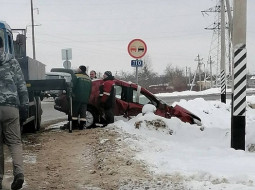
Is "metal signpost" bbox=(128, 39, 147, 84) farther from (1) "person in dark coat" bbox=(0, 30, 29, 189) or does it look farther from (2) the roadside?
(1) "person in dark coat" bbox=(0, 30, 29, 189)

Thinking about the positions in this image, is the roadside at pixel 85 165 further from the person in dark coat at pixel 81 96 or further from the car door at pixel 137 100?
the car door at pixel 137 100

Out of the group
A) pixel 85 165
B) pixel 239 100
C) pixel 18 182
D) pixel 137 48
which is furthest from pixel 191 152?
pixel 137 48

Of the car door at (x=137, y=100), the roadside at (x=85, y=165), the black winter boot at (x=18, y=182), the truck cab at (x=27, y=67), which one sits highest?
the truck cab at (x=27, y=67)

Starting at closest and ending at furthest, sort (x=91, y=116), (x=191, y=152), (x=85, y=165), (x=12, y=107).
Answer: (x=12, y=107), (x=85, y=165), (x=191, y=152), (x=91, y=116)

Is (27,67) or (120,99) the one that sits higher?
(27,67)

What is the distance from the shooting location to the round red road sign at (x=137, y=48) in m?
13.5

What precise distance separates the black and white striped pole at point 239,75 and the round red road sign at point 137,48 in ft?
18.0

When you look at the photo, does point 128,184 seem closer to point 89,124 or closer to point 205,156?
point 205,156

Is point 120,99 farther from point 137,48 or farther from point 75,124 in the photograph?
point 137,48

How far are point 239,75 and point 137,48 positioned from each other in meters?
5.74

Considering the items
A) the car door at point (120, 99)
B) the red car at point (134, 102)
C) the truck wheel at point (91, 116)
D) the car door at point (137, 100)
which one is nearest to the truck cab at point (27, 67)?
the truck wheel at point (91, 116)

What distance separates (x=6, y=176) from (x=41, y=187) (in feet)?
2.86

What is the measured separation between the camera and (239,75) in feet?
27.2

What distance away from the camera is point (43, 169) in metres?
7.25
